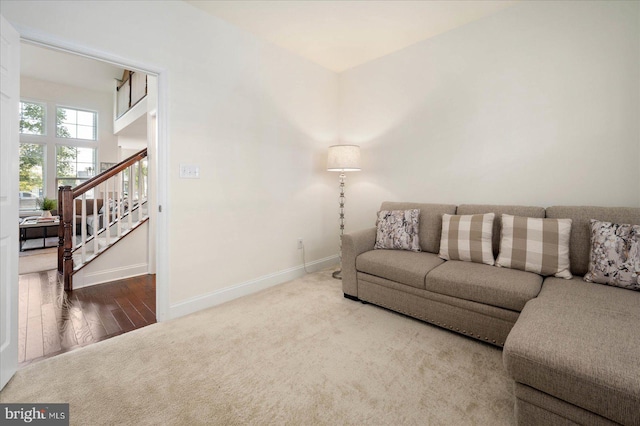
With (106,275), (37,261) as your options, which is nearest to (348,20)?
(106,275)

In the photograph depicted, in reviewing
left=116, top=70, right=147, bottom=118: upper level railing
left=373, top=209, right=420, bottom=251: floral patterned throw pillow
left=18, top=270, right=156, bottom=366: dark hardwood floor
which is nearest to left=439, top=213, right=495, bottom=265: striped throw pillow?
left=373, top=209, right=420, bottom=251: floral patterned throw pillow

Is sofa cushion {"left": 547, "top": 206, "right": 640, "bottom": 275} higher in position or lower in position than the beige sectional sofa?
higher

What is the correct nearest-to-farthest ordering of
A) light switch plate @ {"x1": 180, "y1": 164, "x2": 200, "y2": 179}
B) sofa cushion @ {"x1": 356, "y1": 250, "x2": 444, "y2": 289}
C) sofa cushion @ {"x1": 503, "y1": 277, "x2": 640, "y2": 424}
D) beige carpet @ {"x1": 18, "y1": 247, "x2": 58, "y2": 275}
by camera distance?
sofa cushion @ {"x1": 503, "y1": 277, "x2": 640, "y2": 424}, sofa cushion @ {"x1": 356, "y1": 250, "x2": 444, "y2": 289}, light switch plate @ {"x1": 180, "y1": 164, "x2": 200, "y2": 179}, beige carpet @ {"x1": 18, "y1": 247, "x2": 58, "y2": 275}

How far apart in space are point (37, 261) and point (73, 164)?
3.63 meters

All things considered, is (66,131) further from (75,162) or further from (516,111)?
(516,111)

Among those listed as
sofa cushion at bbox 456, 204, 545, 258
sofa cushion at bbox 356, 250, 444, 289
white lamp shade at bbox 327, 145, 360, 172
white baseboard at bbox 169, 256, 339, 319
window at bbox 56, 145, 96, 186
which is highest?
window at bbox 56, 145, 96, 186

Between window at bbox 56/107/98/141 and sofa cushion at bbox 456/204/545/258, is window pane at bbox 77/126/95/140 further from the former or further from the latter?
sofa cushion at bbox 456/204/545/258

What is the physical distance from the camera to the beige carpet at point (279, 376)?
1377 millimetres

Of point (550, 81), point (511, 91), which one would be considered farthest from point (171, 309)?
point (550, 81)

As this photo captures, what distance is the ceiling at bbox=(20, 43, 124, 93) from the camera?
4990 millimetres

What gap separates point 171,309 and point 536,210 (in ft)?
9.88

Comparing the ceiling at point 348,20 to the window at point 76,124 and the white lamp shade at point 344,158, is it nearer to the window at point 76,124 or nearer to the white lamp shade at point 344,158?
the white lamp shade at point 344,158

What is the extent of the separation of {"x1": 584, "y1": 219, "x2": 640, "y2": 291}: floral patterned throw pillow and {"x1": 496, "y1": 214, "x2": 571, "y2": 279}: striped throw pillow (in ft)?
0.48

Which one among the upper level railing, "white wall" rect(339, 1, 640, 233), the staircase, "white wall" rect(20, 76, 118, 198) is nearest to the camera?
"white wall" rect(339, 1, 640, 233)
